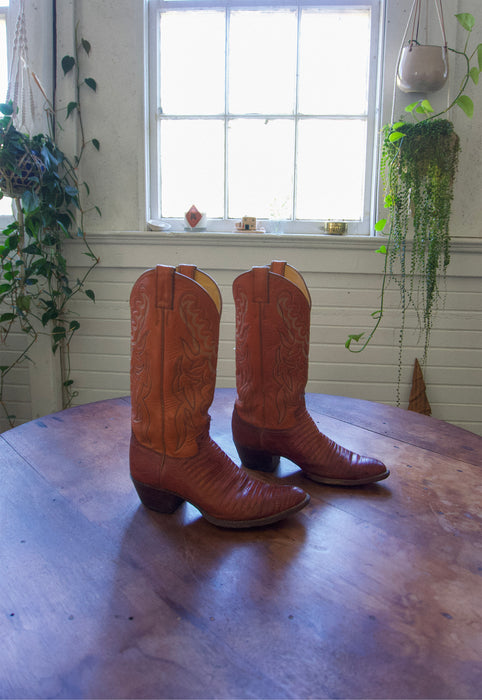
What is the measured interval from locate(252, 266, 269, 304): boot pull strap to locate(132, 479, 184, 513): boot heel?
41 cm

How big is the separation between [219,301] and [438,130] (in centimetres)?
171

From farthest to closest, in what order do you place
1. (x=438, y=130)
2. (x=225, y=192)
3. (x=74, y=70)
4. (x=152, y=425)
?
1. (x=225, y=192)
2. (x=74, y=70)
3. (x=438, y=130)
4. (x=152, y=425)

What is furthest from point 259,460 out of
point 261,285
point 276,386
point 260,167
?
point 260,167

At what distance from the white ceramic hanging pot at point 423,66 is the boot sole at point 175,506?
6.46ft

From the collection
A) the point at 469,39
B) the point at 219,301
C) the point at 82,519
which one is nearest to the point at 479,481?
the point at 219,301

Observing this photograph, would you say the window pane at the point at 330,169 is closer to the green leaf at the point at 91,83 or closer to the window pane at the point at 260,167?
the window pane at the point at 260,167

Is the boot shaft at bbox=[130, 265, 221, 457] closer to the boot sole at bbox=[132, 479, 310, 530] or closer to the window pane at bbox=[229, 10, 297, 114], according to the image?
the boot sole at bbox=[132, 479, 310, 530]

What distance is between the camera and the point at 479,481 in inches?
37.9

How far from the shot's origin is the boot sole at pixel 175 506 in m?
0.80

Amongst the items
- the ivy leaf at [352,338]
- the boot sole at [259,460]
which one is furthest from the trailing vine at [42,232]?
the boot sole at [259,460]

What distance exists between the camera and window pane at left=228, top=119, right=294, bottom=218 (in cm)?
244

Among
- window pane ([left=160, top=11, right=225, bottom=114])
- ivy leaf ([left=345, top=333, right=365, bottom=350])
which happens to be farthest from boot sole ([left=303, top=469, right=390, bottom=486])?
window pane ([left=160, top=11, right=225, bottom=114])

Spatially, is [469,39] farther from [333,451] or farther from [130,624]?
[130,624]

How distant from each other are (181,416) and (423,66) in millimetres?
1968
